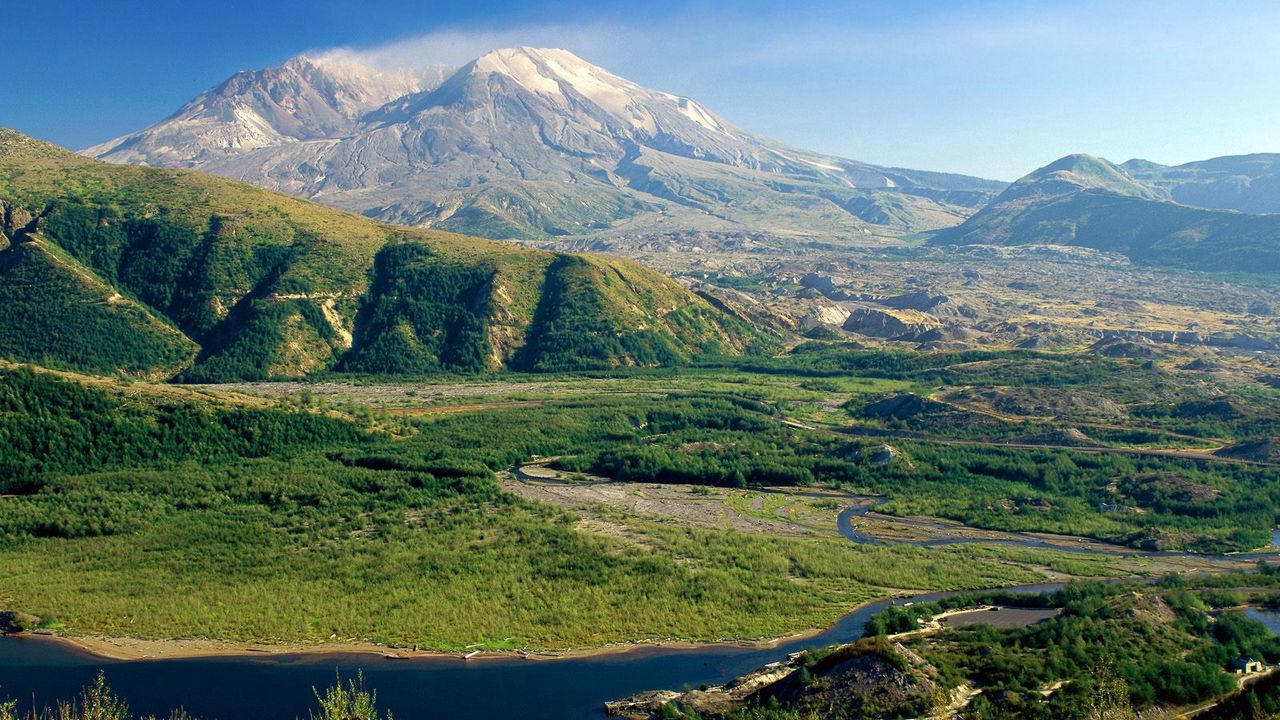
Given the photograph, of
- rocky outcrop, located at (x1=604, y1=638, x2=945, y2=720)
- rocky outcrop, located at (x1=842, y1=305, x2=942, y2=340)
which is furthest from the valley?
rocky outcrop, located at (x1=842, y1=305, x2=942, y2=340)

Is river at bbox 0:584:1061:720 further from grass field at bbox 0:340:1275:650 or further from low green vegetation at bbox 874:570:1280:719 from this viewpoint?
low green vegetation at bbox 874:570:1280:719

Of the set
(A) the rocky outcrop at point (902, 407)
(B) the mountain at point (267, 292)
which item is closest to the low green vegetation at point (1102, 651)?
Result: (A) the rocky outcrop at point (902, 407)

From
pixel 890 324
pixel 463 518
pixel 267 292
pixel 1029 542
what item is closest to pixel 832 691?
pixel 463 518

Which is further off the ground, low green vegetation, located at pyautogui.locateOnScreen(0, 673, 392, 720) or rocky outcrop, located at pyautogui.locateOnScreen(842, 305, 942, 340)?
rocky outcrop, located at pyautogui.locateOnScreen(842, 305, 942, 340)

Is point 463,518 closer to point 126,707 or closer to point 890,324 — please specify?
point 126,707

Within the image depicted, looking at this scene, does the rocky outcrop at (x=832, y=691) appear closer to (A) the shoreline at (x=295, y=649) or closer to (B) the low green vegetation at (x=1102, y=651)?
(B) the low green vegetation at (x=1102, y=651)

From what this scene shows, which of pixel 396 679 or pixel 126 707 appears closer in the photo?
pixel 126 707

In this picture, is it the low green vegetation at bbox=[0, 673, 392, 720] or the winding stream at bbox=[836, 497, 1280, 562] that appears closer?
the low green vegetation at bbox=[0, 673, 392, 720]

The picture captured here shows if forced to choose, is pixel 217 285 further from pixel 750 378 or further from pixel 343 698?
pixel 343 698

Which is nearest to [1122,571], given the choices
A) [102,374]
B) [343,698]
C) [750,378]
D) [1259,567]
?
[1259,567]
